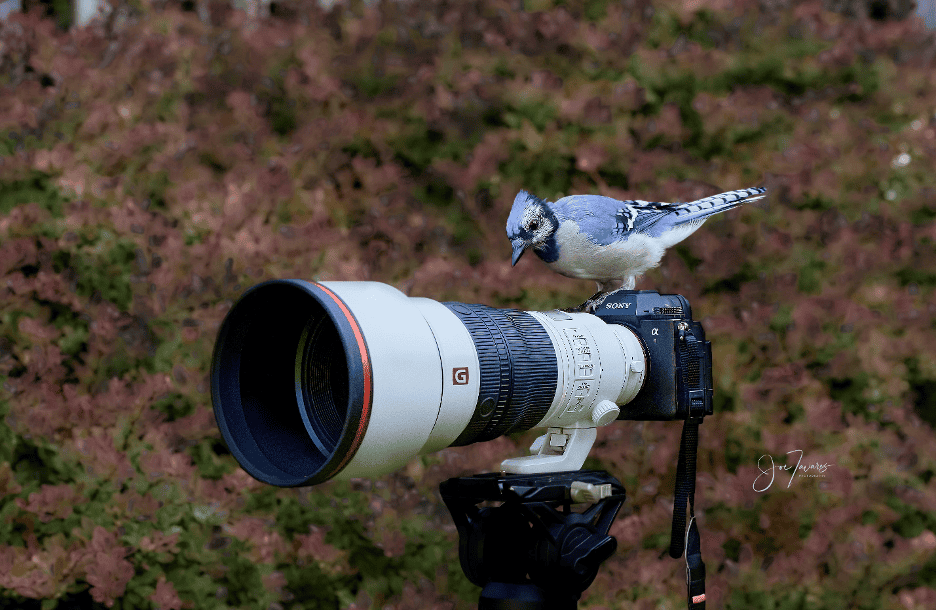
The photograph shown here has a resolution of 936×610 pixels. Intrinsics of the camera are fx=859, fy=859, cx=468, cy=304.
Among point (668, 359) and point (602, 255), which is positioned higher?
point (602, 255)

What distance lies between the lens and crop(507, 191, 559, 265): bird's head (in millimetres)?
1444

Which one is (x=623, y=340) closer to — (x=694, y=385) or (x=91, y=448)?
(x=694, y=385)

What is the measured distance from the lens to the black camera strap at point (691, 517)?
4.61 feet

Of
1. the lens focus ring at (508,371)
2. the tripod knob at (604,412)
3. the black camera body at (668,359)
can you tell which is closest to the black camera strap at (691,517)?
the black camera body at (668,359)

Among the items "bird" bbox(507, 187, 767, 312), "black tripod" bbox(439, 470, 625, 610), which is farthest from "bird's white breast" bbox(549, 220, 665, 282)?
"black tripod" bbox(439, 470, 625, 610)

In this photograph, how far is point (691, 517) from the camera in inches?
57.3

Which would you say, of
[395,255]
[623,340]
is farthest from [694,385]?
[395,255]

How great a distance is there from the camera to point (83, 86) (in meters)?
2.14

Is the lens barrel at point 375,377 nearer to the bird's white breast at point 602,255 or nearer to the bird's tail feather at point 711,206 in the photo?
the bird's white breast at point 602,255

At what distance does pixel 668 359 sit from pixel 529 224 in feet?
1.05

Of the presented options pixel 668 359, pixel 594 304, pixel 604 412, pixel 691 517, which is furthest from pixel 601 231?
pixel 691 517

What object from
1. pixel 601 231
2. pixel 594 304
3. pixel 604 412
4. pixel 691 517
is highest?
pixel 601 231

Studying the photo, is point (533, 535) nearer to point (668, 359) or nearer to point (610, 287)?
point (668, 359)

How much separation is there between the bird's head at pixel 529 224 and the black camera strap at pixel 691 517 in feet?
1.29
